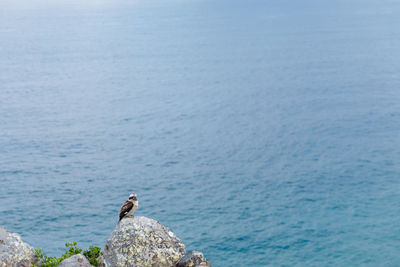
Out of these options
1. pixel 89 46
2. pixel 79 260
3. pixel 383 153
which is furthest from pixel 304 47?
pixel 79 260

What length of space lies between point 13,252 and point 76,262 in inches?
103

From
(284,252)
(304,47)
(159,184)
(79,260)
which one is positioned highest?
(304,47)

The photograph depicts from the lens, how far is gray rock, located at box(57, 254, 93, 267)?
18938 mm

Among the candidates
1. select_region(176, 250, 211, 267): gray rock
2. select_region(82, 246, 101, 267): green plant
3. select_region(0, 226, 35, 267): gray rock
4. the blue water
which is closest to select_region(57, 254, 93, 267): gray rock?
select_region(82, 246, 101, 267): green plant

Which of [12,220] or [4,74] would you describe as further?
[4,74]

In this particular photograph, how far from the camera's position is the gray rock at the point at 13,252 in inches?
768

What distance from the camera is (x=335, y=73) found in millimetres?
83500

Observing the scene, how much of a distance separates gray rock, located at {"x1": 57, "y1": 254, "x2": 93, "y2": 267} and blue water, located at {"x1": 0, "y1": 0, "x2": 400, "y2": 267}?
59.4ft

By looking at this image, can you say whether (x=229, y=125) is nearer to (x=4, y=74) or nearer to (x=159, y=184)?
(x=159, y=184)

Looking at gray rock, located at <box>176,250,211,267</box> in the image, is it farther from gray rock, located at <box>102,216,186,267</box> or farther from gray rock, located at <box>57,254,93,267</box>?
gray rock, located at <box>57,254,93,267</box>

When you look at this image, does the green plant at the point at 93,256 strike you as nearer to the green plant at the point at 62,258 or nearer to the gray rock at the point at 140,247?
the green plant at the point at 62,258

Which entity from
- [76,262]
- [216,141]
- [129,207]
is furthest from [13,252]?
[216,141]

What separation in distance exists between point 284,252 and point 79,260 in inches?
834

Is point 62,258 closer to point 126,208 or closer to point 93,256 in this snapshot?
point 93,256
